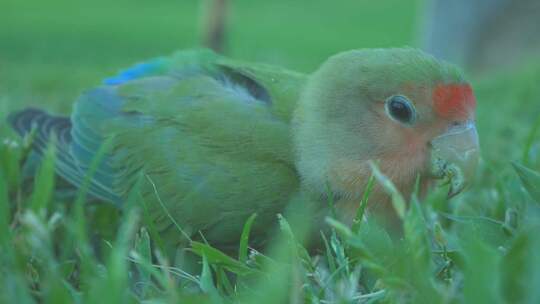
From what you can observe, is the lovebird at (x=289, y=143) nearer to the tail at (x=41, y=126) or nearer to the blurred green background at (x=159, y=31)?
the tail at (x=41, y=126)

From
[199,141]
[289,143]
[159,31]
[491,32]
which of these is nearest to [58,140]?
[199,141]

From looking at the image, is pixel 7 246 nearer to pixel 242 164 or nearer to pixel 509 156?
pixel 242 164

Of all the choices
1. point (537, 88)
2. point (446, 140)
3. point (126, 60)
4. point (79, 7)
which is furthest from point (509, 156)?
point (79, 7)

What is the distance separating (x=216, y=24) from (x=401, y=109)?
726cm

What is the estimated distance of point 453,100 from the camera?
69.9 inches

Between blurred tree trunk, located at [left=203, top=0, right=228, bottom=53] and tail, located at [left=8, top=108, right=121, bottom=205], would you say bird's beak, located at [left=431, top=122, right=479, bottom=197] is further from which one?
blurred tree trunk, located at [left=203, top=0, right=228, bottom=53]

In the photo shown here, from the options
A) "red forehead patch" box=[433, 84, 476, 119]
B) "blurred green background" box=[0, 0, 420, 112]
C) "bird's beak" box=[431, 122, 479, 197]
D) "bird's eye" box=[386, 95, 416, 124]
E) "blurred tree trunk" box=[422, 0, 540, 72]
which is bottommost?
"blurred green background" box=[0, 0, 420, 112]

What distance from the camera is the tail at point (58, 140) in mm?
2113

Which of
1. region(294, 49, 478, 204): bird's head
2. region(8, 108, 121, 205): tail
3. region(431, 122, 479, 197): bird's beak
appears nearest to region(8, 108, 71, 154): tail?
region(8, 108, 121, 205): tail

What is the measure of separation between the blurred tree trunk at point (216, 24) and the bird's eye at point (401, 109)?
7.07 meters

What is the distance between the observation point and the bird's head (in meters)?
1.78

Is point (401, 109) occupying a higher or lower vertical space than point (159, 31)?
higher

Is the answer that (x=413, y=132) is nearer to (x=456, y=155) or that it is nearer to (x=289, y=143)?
(x=456, y=155)

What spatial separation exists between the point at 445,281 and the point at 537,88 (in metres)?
2.98
